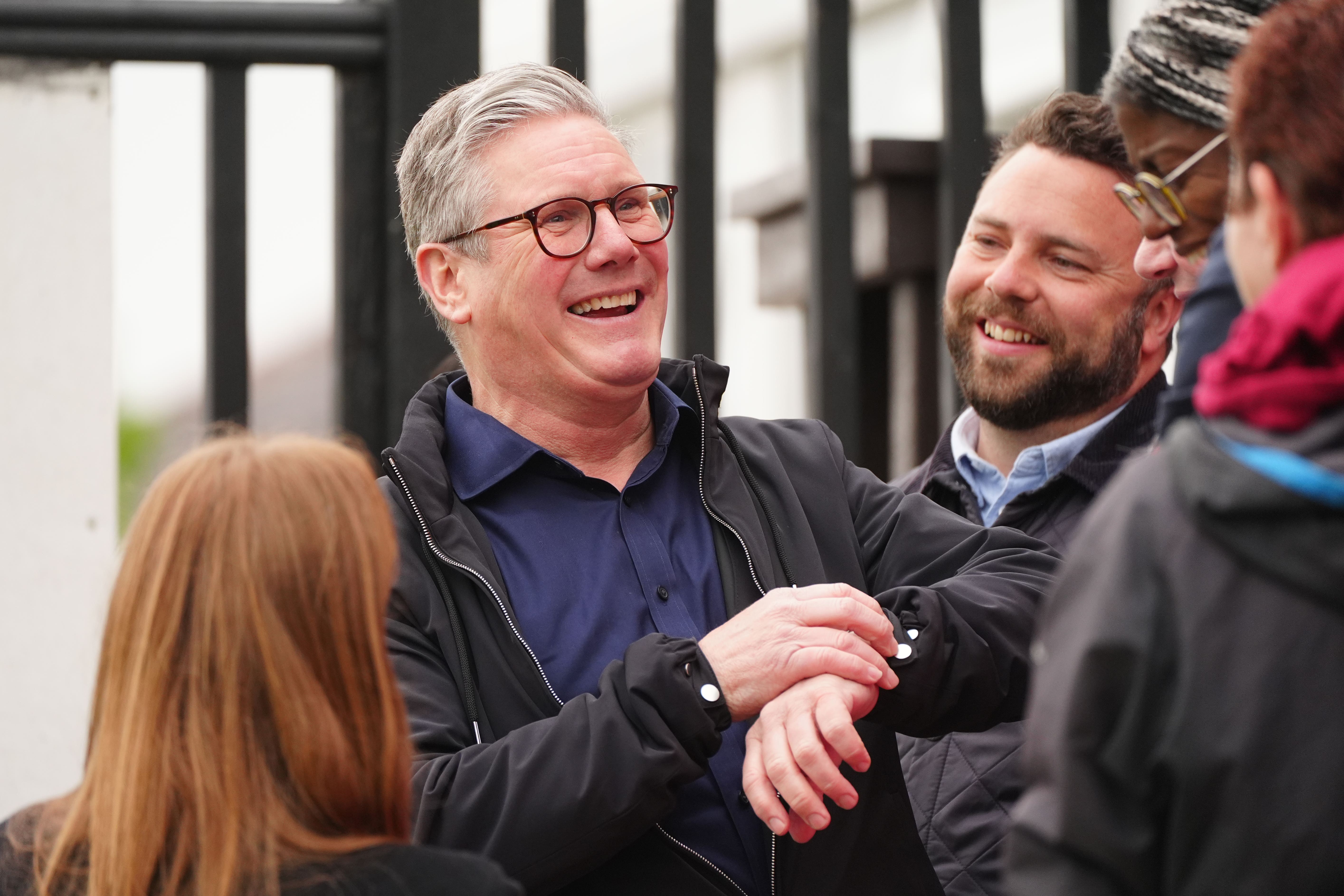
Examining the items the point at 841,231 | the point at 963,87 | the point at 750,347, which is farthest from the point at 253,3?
the point at 750,347

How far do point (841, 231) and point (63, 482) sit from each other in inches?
64.3

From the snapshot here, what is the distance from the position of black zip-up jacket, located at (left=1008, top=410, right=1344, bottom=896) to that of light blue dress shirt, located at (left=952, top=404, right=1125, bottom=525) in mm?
1567

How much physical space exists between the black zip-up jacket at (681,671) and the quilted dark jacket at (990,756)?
27 centimetres

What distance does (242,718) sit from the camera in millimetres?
1343

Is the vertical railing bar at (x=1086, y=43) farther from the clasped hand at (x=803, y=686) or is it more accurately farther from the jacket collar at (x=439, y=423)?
the clasped hand at (x=803, y=686)

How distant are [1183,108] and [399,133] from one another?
1.73 meters

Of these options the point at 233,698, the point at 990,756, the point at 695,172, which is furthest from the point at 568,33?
the point at 233,698

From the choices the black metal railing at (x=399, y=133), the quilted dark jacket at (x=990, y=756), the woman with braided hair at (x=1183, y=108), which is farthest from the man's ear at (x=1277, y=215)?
the black metal railing at (x=399, y=133)

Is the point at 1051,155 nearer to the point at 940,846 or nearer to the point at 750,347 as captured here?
the point at 940,846

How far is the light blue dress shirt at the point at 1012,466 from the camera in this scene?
2.73 metres

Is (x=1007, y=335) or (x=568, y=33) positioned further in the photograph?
(x=568, y=33)

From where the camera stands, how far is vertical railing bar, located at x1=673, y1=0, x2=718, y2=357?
3127 millimetres

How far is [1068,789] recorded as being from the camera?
1.11 meters

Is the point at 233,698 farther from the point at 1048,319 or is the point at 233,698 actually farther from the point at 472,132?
the point at 1048,319
